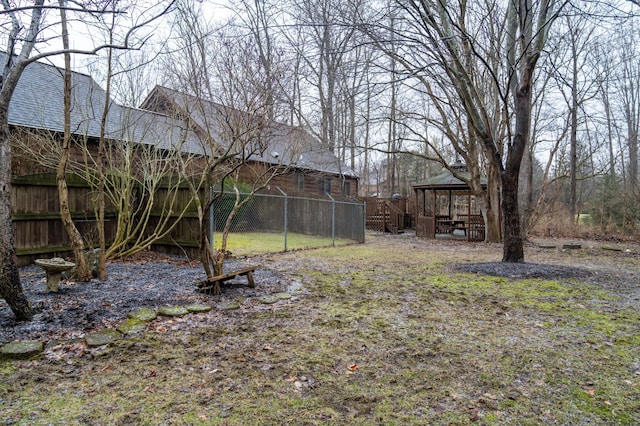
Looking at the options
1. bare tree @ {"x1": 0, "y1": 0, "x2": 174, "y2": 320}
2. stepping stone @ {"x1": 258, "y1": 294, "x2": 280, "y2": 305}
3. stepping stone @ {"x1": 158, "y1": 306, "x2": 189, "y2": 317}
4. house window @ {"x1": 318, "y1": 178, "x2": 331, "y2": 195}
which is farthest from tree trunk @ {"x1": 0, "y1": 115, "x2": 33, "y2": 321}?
house window @ {"x1": 318, "y1": 178, "x2": 331, "y2": 195}

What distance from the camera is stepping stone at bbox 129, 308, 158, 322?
392cm

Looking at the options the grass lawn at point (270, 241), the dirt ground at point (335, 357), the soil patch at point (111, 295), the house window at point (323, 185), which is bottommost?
the dirt ground at point (335, 357)

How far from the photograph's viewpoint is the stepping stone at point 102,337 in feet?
10.6

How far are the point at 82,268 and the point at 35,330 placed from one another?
209 cm

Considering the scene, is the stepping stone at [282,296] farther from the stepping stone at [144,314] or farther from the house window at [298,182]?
the house window at [298,182]

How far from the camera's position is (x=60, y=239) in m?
7.02

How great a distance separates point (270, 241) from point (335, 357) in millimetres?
10151

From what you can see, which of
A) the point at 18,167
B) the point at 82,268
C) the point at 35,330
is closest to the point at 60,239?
the point at 82,268

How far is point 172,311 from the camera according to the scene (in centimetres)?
415

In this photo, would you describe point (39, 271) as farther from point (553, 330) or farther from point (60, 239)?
point (553, 330)

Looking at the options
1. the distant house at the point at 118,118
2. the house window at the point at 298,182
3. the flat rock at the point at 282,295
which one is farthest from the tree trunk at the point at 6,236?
the house window at the point at 298,182

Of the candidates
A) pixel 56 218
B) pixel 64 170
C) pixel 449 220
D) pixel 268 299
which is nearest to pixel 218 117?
pixel 64 170

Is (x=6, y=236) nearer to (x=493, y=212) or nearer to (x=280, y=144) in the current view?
(x=493, y=212)

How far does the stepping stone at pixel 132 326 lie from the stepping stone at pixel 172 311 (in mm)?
296
